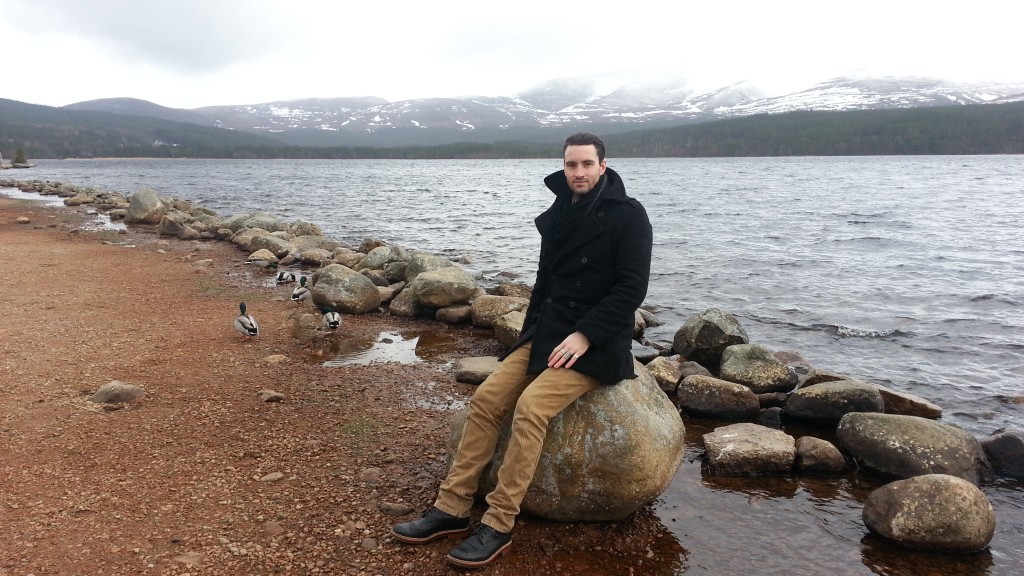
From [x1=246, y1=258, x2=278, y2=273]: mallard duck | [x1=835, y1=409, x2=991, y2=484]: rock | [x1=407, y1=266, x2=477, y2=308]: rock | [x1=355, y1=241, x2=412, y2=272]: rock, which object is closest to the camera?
[x1=835, y1=409, x2=991, y2=484]: rock

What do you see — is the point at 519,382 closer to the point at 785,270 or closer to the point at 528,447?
the point at 528,447

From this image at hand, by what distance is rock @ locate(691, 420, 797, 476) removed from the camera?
637 cm

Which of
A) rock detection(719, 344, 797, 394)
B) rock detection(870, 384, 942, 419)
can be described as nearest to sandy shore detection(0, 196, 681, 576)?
rock detection(719, 344, 797, 394)

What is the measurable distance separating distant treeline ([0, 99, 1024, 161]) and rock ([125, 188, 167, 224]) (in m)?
133

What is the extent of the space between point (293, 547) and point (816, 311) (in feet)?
→ 42.7

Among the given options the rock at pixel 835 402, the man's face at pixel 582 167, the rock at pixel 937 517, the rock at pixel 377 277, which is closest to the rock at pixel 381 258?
the rock at pixel 377 277

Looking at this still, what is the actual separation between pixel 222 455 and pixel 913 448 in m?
7.20

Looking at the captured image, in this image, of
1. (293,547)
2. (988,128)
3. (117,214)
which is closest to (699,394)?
(293,547)

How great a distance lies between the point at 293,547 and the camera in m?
4.59

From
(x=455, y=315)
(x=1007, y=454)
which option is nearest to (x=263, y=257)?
(x=455, y=315)

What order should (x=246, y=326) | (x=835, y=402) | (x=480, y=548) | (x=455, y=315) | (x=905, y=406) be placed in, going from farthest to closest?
(x=455, y=315)
(x=246, y=326)
(x=905, y=406)
(x=835, y=402)
(x=480, y=548)

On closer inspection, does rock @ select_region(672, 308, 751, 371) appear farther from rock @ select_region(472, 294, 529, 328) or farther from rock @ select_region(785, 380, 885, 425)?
rock @ select_region(472, 294, 529, 328)

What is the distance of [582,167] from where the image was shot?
4.71 metres

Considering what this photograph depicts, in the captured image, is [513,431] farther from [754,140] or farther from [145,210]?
[754,140]
